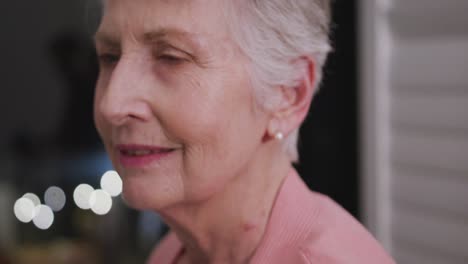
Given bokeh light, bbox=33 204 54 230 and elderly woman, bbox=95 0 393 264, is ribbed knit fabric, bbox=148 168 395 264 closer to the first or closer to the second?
elderly woman, bbox=95 0 393 264

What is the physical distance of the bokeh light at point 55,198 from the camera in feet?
10.6

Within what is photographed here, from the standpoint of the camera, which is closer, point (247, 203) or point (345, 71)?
point (247, 203)

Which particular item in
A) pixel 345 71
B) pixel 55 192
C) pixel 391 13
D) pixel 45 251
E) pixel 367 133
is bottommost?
pixel 45 251

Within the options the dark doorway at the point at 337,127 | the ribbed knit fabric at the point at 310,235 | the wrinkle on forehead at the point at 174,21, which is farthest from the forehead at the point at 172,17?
the dark doorway at the point at 337,127

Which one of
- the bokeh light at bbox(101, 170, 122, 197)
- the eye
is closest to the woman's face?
the eye

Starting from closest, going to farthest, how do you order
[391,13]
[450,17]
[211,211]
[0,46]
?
[211,211], [450,17], [391,13], [0,46]

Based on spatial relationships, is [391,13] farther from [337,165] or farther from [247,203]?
[247,203]

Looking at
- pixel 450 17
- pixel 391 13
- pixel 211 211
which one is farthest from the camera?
pixel 391 13

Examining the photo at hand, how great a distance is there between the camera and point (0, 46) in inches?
122

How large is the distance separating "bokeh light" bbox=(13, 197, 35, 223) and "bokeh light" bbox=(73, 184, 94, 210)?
241mm

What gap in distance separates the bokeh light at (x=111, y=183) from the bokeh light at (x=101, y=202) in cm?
3

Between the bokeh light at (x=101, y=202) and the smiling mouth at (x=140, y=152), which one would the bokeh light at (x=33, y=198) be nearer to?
the bokeh light at (x=101, y=202)

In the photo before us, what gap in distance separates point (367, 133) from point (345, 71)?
309 mm

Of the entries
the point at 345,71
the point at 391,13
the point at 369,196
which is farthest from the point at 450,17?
the point at 369,196
